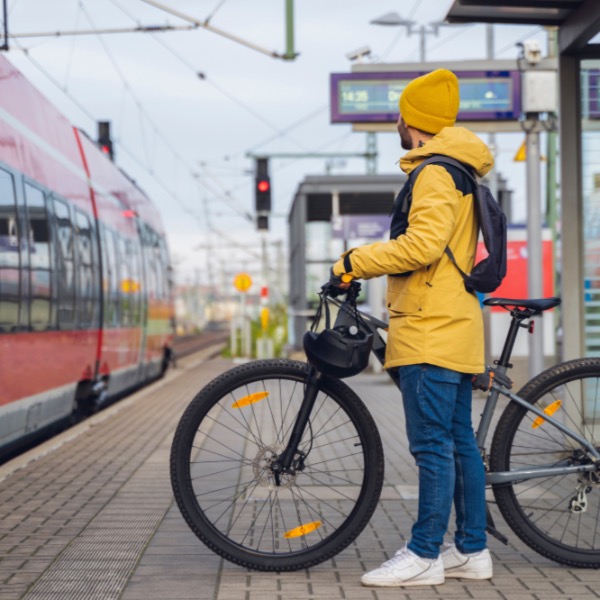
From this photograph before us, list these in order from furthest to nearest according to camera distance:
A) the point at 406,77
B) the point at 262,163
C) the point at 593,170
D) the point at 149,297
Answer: the point at 262,163 → the point at 149,297 → the point at 406,77 → the point at 593,170

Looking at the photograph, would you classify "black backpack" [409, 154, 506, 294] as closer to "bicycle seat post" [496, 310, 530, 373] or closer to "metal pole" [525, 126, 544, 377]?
"bicycle seat post" [496, 310, 530, 373]

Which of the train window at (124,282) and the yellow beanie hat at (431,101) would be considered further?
the train window at (124,282)

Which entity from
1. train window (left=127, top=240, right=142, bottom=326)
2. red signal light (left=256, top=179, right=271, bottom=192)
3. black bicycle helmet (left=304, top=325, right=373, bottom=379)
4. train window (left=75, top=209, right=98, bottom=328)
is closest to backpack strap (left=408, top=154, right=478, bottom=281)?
black bicycle helmet (left=304, top=325, right=373, bottom=379)

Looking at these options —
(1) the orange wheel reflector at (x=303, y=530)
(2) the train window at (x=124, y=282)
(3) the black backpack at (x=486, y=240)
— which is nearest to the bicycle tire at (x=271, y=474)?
(1) the orange wheel reflector at (x=303, y=530)

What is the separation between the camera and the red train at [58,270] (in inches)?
365

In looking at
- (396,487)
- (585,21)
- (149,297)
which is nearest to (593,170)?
(585,21)

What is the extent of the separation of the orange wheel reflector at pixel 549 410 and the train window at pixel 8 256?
4692mm

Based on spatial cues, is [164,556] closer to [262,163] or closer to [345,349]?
[345,349]

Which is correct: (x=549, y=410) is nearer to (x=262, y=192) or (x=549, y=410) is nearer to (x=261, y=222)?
(x=262, y=192)

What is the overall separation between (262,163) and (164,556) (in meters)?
19.6

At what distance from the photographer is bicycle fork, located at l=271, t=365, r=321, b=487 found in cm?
491

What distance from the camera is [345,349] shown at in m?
4.78

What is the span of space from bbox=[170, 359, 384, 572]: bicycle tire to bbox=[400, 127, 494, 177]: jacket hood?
0.90m

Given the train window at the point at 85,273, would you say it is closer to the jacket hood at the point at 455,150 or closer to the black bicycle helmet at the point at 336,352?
the black bicycle helmet at the point at 336,352
